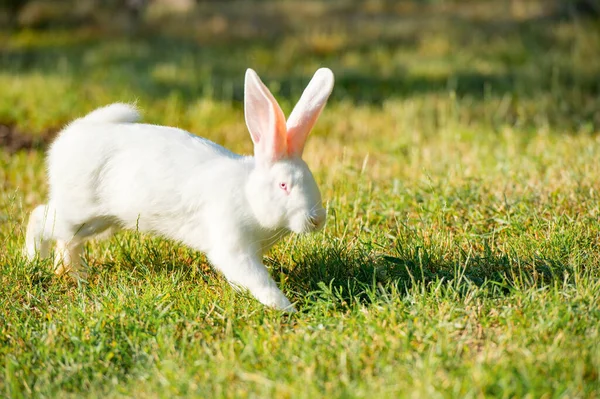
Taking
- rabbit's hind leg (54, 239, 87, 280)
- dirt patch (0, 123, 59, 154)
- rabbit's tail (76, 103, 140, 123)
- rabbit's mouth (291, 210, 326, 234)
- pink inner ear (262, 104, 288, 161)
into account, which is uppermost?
pink inner ear (262, 104, 288, 161)

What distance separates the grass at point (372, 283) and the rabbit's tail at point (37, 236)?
6 centimetres

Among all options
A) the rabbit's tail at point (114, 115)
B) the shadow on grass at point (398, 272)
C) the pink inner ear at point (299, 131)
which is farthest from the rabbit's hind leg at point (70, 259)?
the pink inner ear at point (299, 131)

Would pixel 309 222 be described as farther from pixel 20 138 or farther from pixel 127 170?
pixel 20 138

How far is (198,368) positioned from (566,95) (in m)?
5.77

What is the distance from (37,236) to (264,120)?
54.7 inches

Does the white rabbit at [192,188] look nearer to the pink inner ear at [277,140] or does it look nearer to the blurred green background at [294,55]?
the pink inner ear at [277,140]

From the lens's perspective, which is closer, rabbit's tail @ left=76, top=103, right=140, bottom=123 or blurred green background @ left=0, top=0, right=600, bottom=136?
rabbit's tail @ left=76, top=103, right=140, bottom=123

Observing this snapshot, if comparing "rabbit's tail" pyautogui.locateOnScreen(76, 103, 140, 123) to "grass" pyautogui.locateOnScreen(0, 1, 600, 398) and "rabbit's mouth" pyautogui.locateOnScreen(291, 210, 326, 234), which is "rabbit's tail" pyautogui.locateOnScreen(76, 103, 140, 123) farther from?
"rabbit's mouth" pyautogui.locateOnScreen(291, 210, 326, 234)

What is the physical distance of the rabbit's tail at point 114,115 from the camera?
3645 millimetres

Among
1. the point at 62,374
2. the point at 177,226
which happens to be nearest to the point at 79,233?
the point at 177,226

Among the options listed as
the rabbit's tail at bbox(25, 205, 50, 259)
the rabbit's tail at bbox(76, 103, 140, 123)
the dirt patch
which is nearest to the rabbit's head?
the rabbit's tail at bbox(76, 103, 140, 123)

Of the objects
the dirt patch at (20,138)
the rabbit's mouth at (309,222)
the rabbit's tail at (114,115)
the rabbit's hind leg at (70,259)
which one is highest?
the rabbit's tail at (114,115)

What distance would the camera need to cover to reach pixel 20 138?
6828 mm

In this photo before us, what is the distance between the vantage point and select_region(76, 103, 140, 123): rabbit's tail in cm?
364
